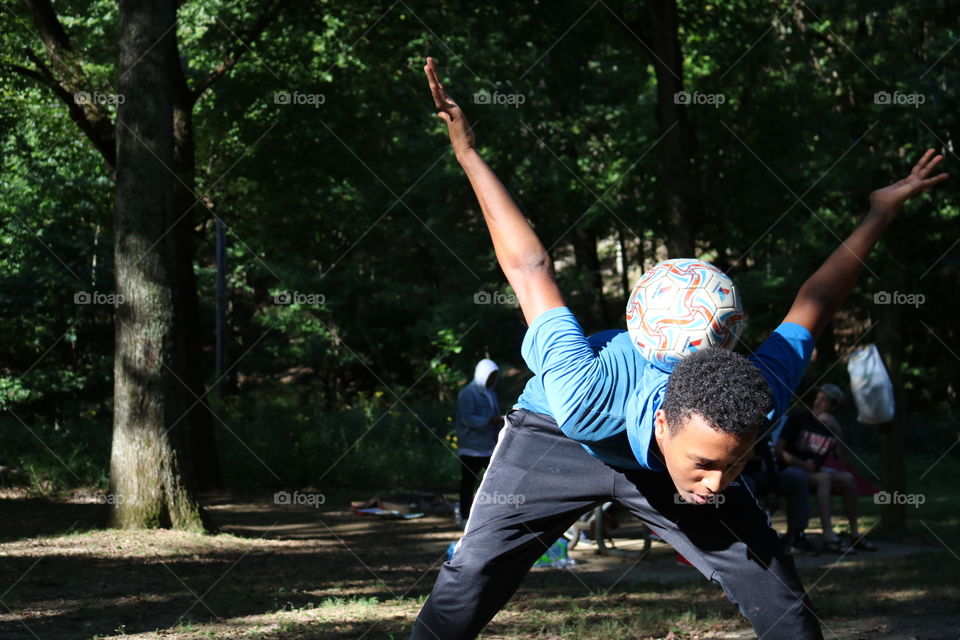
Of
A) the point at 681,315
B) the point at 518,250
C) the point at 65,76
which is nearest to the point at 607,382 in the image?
the point at 681,315

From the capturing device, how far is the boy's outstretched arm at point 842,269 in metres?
3.40

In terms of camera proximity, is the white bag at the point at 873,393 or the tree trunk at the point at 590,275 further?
the tree trunk at the point at 590,275

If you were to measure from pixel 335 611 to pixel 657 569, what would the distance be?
3169 mm

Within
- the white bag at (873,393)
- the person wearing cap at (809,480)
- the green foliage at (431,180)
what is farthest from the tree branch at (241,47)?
the white bag at (873,393)

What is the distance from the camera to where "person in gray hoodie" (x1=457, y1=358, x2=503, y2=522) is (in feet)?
35.4

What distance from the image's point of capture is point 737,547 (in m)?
3.34

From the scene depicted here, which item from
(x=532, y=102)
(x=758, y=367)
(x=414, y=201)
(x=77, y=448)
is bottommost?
(x=77, y=448)

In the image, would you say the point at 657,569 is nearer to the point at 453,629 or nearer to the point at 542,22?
the point at 453,629

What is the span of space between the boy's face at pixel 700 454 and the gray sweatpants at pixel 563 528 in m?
0.52

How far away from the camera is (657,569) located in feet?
28.7

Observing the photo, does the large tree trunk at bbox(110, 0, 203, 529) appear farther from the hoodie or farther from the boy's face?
the boy's face

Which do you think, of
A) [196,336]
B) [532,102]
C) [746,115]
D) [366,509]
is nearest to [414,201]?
[532,102]

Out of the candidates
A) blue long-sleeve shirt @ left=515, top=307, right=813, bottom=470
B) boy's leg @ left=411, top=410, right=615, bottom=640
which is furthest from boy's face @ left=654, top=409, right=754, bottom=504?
boy's leg @ left=411, top=410, right=615, bottom=640

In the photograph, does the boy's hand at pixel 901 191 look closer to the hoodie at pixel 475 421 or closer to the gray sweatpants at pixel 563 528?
the gray sweatpants at pixel 563 528
